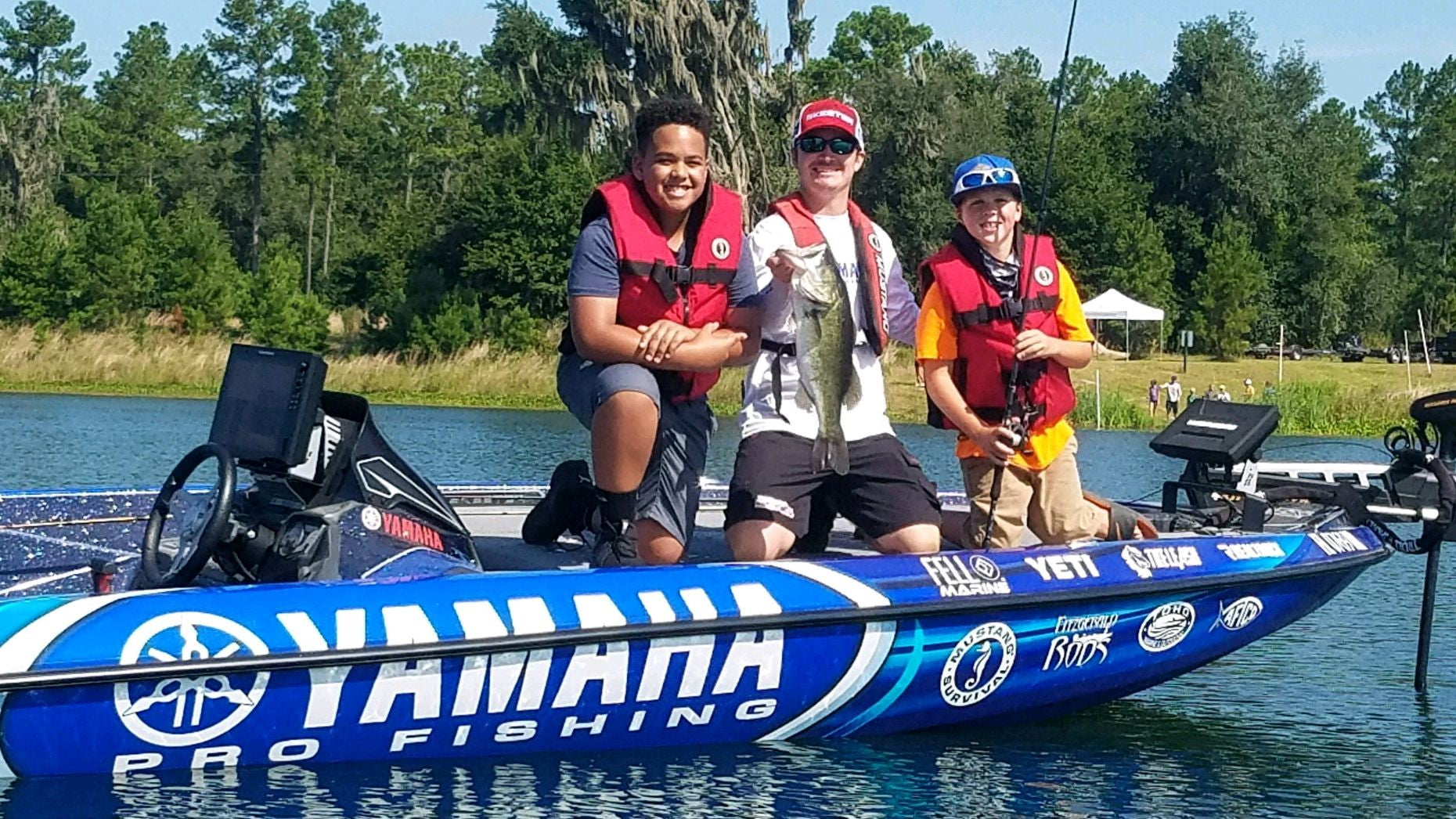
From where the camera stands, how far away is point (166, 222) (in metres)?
47.0

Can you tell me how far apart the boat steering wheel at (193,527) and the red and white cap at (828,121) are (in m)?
1.98

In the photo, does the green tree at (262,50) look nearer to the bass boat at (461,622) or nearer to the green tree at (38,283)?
the green tree at (38,283)

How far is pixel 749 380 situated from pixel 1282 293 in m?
51.6

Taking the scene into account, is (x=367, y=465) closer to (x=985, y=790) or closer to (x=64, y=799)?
(x=64, y=799)

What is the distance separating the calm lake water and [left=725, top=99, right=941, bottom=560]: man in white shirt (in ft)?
2.54

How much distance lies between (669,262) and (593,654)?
4.01 ft

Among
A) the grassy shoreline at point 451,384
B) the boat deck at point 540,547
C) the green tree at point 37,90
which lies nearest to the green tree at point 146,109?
the green tree at point 37,90

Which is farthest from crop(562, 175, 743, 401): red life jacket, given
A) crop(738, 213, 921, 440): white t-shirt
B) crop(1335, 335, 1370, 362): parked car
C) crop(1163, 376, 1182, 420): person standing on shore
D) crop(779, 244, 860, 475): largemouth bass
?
crop(1335, 335, 1370, 362): parked car

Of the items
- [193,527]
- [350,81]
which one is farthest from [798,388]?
[350,81]

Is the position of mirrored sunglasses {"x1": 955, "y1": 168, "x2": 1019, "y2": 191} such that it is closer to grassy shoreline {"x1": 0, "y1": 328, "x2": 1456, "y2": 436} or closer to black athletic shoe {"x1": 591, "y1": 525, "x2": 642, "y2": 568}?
black athletic shoe {"x1": 591, "y1": 525, "x2": 642, "y2": 568}

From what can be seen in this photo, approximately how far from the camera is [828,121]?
568 centimetres

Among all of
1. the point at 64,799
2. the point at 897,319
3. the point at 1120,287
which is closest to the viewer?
the point at 64,799

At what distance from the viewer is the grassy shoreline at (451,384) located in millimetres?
30141

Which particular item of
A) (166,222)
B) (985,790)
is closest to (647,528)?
(985,790)
